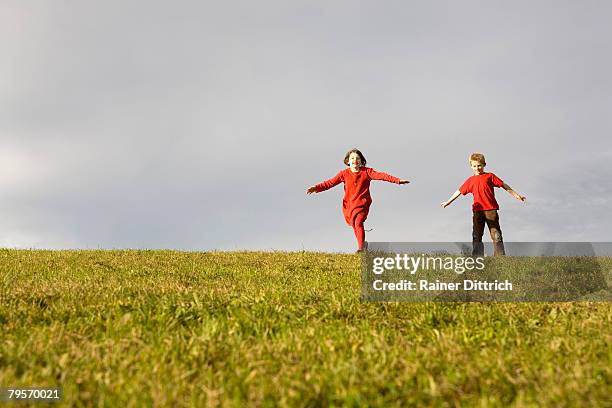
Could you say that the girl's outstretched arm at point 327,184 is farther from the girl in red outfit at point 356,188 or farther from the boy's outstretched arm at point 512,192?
the boy's outstretched arm at point 512,192

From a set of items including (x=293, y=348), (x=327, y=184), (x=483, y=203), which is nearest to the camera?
(x=293, y=348)

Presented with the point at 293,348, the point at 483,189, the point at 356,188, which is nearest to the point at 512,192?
the point at 483,189

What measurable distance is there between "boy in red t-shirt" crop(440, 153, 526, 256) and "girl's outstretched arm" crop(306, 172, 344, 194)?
291cm

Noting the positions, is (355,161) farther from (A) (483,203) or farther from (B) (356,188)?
(A) (483,203)

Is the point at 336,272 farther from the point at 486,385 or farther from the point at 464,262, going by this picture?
the point at 486,385

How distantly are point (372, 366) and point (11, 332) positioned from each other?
3.40 m

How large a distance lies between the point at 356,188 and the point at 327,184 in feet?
2.67

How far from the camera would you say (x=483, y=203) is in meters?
14.2

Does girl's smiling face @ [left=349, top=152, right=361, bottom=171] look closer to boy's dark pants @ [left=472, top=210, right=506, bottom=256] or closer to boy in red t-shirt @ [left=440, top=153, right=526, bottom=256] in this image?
boy in red t-shirt @ [left=440, top=153, right=526, bottom=256]

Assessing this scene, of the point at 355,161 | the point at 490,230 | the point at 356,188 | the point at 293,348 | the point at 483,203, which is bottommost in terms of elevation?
the point at 293,348

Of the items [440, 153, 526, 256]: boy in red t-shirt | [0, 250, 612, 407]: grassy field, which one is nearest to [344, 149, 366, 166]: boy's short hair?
[440, 153, 526, 256]: boy in red t-shirt

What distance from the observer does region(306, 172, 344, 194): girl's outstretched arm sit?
14.7 m

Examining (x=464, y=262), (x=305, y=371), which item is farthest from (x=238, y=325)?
(x=464, y=262)

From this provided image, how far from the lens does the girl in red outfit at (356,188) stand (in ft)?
49.0
